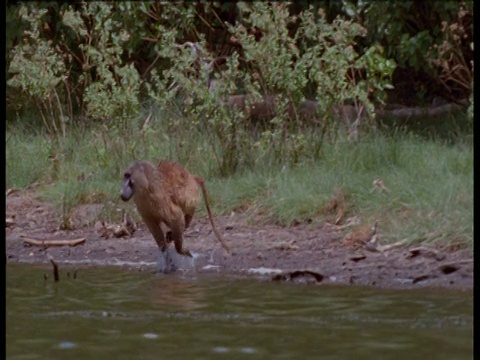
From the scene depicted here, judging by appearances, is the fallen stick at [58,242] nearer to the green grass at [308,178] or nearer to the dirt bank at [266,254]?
the dirt bank at [266,254]

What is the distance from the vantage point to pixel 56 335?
6.68m

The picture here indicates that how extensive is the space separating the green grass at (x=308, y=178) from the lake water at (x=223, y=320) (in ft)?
5.32

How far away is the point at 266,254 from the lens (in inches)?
376

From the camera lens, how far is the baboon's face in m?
8.95

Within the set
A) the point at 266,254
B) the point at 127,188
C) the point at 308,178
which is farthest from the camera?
the point at 308,178

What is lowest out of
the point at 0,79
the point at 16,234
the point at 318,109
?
the point at 16,234

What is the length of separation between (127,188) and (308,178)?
2362mm

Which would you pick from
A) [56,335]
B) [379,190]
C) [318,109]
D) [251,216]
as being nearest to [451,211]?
[379,190]

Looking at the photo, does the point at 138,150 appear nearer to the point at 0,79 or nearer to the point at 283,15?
the point at 283,15

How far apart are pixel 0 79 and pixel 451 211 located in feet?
11.7

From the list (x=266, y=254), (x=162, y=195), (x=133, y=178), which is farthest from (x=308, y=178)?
(x=133, y=178)

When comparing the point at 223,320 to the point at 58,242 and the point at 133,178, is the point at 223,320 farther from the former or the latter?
the point at 58,242

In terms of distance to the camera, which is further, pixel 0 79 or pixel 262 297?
pixel 0 79

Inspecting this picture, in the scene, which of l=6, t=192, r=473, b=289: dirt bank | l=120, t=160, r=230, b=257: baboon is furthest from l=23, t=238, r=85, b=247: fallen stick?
l=120, t=160, r=230, b=257: baboon
